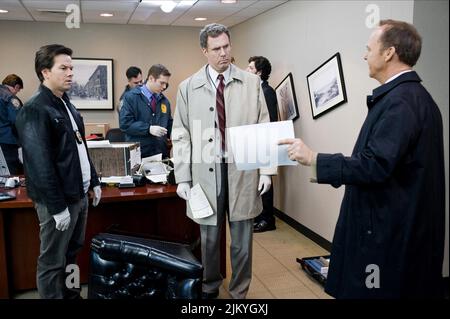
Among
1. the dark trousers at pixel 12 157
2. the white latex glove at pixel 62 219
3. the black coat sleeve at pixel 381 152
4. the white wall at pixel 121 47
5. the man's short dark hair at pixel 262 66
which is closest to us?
the black coat sleeve at pixel 381 152

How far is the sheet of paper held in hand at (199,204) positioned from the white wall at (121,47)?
427cm

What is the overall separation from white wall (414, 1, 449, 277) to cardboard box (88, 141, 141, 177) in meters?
2.03

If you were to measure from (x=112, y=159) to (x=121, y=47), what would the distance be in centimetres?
383

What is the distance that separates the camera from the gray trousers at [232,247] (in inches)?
91.0

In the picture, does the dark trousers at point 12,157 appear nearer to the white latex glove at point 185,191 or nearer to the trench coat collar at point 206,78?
the white latex glove at point 185,191

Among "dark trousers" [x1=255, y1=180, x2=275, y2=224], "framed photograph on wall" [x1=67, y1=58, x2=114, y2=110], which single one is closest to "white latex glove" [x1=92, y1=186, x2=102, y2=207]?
"dark trousers" [x1=255, y1=180, x2=275, y2=224]

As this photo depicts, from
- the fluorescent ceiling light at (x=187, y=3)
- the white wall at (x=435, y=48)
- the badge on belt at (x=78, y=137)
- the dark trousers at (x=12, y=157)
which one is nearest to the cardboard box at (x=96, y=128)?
the fluorescent ceiling light at (x=187, y=3)

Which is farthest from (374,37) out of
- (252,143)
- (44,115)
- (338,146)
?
(338,146)

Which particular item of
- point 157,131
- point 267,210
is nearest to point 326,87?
point 267,210

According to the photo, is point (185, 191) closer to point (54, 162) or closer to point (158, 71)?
point (54, 162)

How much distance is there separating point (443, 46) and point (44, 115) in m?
2.34

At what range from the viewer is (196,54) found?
6582mm

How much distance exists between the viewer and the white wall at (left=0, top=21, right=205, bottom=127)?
223 inches

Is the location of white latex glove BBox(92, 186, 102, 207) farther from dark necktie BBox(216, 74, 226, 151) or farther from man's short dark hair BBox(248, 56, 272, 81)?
man's short dark hair BBox(248, 56, 272, 81)
